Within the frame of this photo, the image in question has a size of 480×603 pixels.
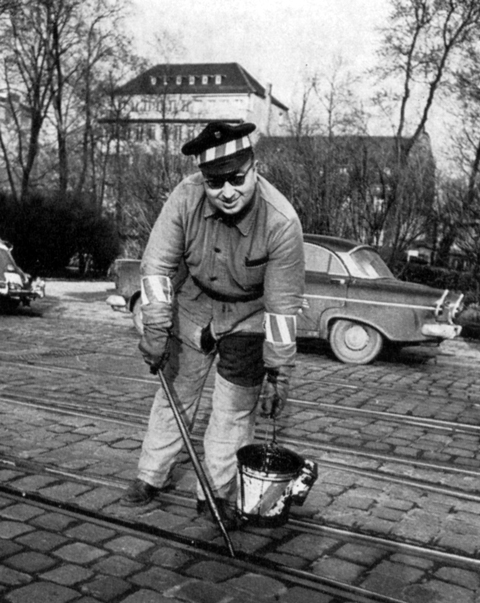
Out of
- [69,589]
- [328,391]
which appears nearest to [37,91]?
[328,391]

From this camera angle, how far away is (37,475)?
4742 mm

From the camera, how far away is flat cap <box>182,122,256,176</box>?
3.76 m

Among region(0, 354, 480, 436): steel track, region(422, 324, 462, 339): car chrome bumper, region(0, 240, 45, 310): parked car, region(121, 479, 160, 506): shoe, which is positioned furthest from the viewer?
region(0, 240, 45, 310): parked car

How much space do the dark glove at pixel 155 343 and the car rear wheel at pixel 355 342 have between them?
262 inches

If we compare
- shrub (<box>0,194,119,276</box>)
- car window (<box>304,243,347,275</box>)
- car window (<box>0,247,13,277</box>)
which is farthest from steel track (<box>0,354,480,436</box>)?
shrub (<box>0,194,119,276</box>)

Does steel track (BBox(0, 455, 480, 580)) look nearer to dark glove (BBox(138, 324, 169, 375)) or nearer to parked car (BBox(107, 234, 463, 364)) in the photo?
dark glove (BBox(138, 324, 169, 375))

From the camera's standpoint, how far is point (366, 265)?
11.0 meters

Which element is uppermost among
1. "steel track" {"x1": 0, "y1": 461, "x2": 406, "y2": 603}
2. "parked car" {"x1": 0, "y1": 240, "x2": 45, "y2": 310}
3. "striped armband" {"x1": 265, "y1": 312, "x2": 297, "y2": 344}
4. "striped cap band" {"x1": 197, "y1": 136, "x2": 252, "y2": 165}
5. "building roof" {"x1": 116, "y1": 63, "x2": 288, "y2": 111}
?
"building roof" {"x1": 116, "y1": 63, "x2": 288, "y2": 111}

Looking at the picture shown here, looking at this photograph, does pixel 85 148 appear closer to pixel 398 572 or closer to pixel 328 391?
pixel 328 391

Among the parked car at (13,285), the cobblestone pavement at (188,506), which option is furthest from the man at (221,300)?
the parked car at (13,285)

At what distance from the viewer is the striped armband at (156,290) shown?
12.9 feet

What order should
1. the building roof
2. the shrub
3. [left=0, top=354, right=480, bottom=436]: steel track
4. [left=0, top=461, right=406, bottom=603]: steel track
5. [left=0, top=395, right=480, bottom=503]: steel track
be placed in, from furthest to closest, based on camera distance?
the building roof < the shrub < [left=0, top=354, right=480, bottom=436]: steel track < [left=0, top=395, right=480, bottom=503]: steel track < [left=0, top=461, right=406, bottom=603]: steel track

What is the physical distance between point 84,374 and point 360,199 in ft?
30.8

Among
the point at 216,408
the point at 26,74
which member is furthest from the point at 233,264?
the point at 26,74
